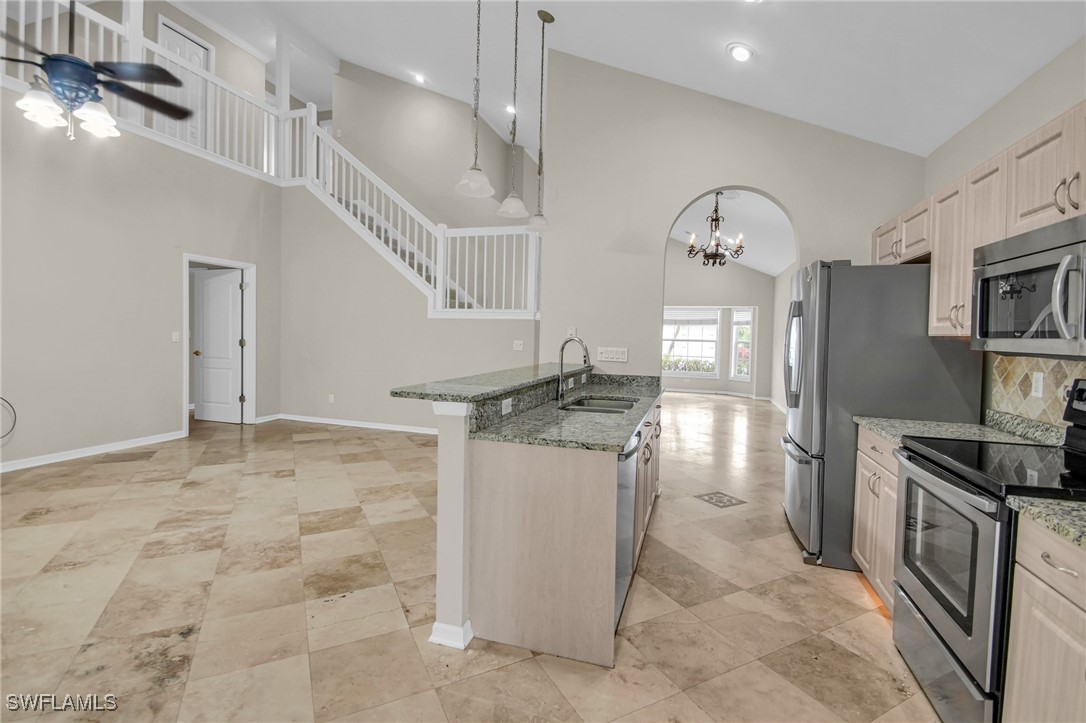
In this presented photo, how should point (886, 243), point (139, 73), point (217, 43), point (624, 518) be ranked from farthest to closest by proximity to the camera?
point (217, 43)
point (886, 243)
point (624, 518)
point (139, 73)

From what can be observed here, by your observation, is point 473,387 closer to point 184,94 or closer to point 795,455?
point 795,455

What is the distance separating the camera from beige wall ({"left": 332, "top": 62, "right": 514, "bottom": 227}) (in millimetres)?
8086

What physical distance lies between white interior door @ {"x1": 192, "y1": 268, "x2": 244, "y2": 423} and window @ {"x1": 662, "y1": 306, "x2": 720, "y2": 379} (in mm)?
8667

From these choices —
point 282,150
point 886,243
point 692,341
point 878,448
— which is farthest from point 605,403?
point 692,341

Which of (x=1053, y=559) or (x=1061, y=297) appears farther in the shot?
(x=1061, y=297)

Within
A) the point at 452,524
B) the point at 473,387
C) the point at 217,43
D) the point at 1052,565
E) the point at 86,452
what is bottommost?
the point at 86,452

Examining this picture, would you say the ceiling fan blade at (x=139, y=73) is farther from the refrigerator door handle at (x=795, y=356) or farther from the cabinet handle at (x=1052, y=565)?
the refrigerator door handle at (x=795, y=356)

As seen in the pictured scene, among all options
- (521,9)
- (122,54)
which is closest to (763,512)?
(521,9)

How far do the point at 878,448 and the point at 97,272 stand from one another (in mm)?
6545

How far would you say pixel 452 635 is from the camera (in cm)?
214

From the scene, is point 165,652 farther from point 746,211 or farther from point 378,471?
point 746,211

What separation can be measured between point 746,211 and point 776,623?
621 centimetres

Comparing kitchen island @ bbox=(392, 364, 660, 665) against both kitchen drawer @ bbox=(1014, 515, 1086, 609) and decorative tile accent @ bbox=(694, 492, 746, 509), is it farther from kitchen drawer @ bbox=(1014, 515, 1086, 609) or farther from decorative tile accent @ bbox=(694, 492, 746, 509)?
decorative tile accent @ bbox=(694, 492, 746, 509)

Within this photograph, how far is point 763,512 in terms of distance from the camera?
390 centimetres
